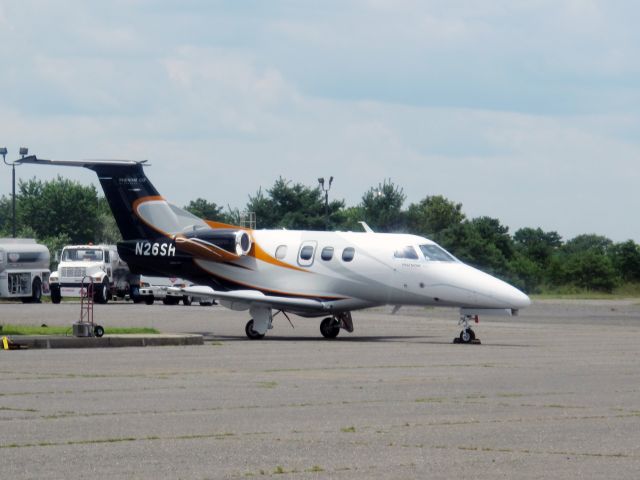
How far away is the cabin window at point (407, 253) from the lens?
30578 millimetres

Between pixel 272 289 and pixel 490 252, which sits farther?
pixel 490 252

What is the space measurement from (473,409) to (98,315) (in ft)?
93.0

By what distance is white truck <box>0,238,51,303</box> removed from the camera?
168 ft

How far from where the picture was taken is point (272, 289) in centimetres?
3170

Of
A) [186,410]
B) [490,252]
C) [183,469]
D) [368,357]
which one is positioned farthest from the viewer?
[490,252]

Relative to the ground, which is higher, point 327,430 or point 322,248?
point 322,248

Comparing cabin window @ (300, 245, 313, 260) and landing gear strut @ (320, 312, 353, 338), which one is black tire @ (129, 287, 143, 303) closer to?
landing gear strut @ (320, 312, 353, 338)

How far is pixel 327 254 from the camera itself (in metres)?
31.4

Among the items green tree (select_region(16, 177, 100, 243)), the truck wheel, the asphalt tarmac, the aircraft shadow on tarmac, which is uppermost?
green tree (select_region(16, 177, 100, 243))

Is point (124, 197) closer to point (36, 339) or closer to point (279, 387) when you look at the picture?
point (36, 339)

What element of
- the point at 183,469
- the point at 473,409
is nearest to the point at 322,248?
the point at 473,409

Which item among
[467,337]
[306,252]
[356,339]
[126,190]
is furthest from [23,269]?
[467,337]

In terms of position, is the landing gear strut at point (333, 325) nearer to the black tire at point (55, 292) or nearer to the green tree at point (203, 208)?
the black tire at point (55, 292)

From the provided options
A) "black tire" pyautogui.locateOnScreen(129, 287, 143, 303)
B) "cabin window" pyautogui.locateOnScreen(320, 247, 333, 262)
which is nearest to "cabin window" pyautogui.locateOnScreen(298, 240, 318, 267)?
"cabin window" pyautogui.locateOnScreen(320, 247, 333, 262)
